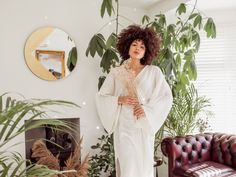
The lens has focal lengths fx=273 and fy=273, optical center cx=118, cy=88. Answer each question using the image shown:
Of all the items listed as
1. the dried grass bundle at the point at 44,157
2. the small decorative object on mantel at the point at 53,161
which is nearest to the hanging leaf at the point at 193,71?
the small decorative object on mantel at the point at 53,161

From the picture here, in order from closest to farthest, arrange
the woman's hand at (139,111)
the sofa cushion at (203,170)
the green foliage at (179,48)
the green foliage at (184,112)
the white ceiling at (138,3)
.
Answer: the woman's hand at (139,111) → the sofa cushion at (203,170) → the green foliage at (179,48) → the green foliage at (184,112) → the white ceiling at (138,3)

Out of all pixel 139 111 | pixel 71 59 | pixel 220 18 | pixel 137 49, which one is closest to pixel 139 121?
pixel 139 111

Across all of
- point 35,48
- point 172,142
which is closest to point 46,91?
point 35,48

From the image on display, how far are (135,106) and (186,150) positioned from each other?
109 cm

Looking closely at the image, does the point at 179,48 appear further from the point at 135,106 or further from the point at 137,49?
the point at 135,106

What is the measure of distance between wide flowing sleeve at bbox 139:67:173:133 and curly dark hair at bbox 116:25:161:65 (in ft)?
0.51

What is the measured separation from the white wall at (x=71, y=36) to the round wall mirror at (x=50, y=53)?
48 millimetres

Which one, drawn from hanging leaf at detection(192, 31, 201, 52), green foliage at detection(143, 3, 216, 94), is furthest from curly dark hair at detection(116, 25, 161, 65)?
hanging leaf at detection(192, 31, 201, 52)

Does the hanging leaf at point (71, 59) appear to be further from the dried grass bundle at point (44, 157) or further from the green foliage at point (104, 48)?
the dried grass bundle at point (44, 157)

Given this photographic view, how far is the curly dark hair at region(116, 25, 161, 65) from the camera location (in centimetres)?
211

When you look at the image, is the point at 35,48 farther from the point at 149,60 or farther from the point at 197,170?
the point at 197,170

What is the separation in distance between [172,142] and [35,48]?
5.24 ft

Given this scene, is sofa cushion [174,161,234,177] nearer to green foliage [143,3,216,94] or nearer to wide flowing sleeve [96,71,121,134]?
green foliage [143,3,216,94]

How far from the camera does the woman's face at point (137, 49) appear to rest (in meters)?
2.07
